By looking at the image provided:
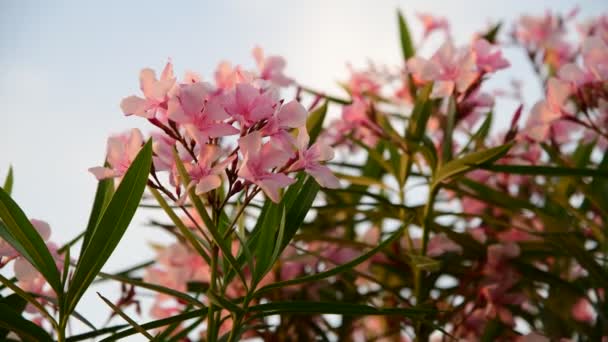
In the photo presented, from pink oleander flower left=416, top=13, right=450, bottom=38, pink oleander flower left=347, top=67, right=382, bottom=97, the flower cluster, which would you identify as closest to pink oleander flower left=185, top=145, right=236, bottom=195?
the flower cluster

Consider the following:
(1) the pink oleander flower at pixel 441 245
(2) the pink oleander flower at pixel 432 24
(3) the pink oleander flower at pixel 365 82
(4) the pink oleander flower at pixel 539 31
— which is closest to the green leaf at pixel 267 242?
(1) the pink oleander flower at pixel 441 245

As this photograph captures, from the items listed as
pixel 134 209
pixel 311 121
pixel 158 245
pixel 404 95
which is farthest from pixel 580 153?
pixel 134 209

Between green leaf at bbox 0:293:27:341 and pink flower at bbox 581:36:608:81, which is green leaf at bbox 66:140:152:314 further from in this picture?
pink flower at bbox 581:36:608:81

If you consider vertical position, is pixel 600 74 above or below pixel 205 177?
below

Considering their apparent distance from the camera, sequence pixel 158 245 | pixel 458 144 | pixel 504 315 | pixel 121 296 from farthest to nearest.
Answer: pixel 458 144, pixel 158 245, pixel 504 315, pixel 121 296

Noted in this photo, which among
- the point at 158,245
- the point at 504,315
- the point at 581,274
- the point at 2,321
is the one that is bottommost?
the point at 581,274

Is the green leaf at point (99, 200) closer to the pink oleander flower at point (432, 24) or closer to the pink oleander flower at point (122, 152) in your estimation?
the pink oleander flower at point (122, 152)

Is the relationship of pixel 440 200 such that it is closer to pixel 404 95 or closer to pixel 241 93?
pixel 404 95
